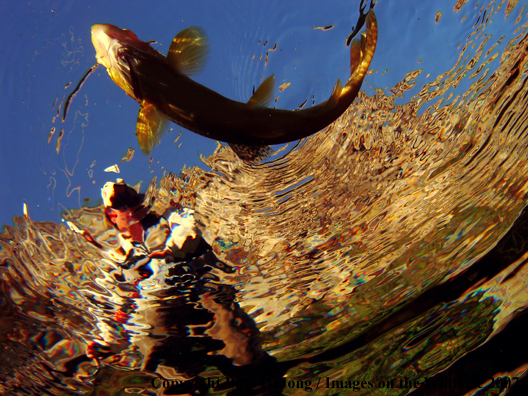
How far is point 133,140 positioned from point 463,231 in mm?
5064

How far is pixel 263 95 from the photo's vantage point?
229 centimetres

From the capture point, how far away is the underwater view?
2.56m

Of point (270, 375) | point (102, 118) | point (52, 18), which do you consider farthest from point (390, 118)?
point (270, 375)

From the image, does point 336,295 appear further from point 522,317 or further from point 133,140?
point 133,140

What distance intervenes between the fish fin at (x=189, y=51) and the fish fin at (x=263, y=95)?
0.67 metres

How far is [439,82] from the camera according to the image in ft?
11.2

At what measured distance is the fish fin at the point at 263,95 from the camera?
7.41ft

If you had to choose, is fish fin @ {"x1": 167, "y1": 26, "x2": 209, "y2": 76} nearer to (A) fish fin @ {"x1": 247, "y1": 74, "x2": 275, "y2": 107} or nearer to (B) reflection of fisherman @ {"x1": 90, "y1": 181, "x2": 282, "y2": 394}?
(A) fish fin @ {"x1": 247, "y1": 74, "x2": 275, "y2": 107}

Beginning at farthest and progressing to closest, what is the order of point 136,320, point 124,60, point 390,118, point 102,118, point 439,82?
point 136,320 → point 390,118 → point 439,82 → point 102,118 → point 124,60

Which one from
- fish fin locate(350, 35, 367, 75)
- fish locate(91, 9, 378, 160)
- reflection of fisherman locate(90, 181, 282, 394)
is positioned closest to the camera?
fish locate(91, 9, 378, 160)

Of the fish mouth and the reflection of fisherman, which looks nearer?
the fish mouth

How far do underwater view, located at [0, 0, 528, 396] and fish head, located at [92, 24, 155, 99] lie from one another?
0.02 m

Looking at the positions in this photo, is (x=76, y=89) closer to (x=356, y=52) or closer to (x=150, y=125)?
(x=150, y=125)

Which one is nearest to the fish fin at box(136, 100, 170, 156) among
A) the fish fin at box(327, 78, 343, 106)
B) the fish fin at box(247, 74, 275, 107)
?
the fish fin at box(247, 74, 275, 107)
